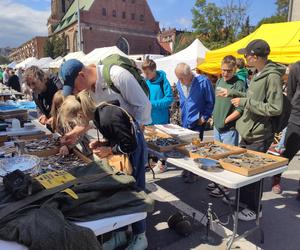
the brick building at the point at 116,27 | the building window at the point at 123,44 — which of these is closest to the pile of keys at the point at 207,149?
the brick building at the point at 116,27

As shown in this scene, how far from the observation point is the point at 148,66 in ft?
11.8

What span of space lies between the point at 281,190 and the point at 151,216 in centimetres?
174

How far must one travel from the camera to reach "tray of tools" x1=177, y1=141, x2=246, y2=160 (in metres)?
2.32

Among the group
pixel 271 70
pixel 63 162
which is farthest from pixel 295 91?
pixel 63 162

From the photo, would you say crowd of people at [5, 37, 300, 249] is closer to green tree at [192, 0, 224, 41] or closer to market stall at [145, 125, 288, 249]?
market stall at [145, 125, 288, 249]

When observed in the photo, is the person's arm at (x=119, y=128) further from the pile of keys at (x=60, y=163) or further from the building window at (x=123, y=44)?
the building window at (x=123, y=44)

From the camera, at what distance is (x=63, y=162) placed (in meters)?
2.12

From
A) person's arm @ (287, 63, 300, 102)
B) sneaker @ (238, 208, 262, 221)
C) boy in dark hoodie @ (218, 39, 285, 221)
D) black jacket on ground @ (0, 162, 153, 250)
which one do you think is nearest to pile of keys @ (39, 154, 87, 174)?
black jacket on ground @ (0, 162, 153, 250)

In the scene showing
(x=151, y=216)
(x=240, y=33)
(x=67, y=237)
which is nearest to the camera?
(x=67, y=237)

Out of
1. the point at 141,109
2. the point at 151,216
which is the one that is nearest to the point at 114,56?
the point at 141,109

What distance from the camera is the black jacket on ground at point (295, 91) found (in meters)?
3.17

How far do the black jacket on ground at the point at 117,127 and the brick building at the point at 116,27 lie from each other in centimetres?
4128

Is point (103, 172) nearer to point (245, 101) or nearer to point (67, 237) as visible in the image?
point (67, 237)

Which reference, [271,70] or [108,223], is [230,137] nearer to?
[271,70]
